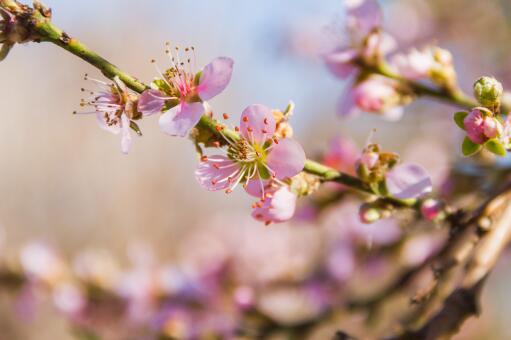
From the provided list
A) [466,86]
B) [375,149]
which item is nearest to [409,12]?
[466,86]

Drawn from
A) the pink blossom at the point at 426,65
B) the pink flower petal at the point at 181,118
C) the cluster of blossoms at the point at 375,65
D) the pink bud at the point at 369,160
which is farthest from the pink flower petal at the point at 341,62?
the pink flower petal at the point at 181,118

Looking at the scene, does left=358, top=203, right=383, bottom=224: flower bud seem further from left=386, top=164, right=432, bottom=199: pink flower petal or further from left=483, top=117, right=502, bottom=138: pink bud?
left=483, top=117, right=502, bottom=138: pink bud

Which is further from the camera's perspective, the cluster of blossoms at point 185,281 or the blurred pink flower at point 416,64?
the cluster of blossoms at point 185,281

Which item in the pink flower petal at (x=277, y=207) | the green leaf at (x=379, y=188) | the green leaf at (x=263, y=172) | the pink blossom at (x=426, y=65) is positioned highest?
the pink blossom at (x=426, y=65)

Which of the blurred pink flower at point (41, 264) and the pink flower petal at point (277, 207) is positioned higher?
the blurred pink flower at point (41, 264)

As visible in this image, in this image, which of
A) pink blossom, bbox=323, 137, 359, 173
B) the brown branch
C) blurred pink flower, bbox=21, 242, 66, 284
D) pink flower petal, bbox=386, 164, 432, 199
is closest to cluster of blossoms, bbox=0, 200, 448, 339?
blurred pink flower, bbox=21, 242, 66, 284

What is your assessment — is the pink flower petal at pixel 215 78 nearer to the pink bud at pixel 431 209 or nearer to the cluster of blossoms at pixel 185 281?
the pink bud at pixel 431 209
